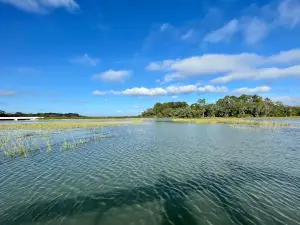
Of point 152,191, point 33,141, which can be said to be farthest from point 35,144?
point 152,191

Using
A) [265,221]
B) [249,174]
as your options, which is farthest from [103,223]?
[249,174]

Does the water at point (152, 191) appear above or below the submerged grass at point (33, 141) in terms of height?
below

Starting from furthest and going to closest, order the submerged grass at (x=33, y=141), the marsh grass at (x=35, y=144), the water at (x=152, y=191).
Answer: the submerged grass at (x=33, y=141) < the marsh grass at (x=35, y=144) < the water at (x=152, y=191)

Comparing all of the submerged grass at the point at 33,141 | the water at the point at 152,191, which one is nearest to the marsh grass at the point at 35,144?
the submerged grass at the point at 33,141

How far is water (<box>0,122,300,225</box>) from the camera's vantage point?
7.72 m

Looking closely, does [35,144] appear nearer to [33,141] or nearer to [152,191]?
[33,141]

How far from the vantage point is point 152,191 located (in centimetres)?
1025

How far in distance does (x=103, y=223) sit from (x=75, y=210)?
70.2 inches

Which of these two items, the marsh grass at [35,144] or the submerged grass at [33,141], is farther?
the submerged grass at [33,141]

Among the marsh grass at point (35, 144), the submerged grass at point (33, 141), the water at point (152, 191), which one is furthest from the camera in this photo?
the submerged grass at point (33, 141)

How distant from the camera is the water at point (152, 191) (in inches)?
304

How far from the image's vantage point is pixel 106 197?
9.62m

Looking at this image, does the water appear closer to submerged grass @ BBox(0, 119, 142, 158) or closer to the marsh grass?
the marsh grass

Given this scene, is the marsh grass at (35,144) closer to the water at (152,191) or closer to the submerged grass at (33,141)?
the submerged grass at (33,141)
